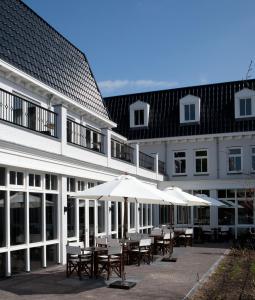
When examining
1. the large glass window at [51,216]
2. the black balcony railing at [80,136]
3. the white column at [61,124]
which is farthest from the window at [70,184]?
the black balcony railing at [80,136]

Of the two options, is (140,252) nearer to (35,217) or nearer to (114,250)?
(114,250)

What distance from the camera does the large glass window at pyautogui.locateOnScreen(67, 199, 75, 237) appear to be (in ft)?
46.3

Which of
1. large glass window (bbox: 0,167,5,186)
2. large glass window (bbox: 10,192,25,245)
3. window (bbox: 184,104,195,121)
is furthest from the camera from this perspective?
window (bbox: 184,104,195,121)

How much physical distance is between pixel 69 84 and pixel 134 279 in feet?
36.3

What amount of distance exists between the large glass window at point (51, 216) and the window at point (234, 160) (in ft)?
53.2

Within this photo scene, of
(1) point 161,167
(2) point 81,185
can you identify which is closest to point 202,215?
(1) point 161,167

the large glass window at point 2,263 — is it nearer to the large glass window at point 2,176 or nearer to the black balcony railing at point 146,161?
the large glass window at point 2,176

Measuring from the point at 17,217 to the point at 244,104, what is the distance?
1999 cm

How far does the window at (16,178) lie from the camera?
1097cm

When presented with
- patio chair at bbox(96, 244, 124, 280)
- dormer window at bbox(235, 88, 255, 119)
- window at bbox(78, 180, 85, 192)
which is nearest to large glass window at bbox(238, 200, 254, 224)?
dormer window at bbox(235, 88, 255, 119)

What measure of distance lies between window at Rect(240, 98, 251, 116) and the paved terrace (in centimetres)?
1596

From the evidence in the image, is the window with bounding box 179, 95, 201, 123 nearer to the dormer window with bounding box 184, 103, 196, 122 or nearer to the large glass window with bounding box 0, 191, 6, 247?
the dormer window with bounding box 184, 103, 196, 122

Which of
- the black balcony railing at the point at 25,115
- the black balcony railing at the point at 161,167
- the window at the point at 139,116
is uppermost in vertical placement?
the window at the point at 139,116

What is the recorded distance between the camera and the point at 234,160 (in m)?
26.7
